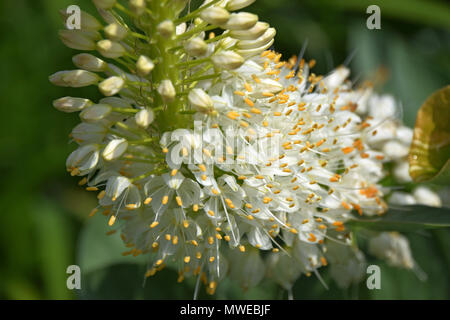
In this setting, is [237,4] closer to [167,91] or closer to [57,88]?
[167,91]

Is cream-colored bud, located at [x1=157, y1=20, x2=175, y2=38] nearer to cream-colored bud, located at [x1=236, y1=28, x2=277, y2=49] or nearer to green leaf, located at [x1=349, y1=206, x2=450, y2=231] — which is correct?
cream-colored bud, located at [x1=236, y1=28, x2=277, y2=49]

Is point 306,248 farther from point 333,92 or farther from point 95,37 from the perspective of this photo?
point 95,37

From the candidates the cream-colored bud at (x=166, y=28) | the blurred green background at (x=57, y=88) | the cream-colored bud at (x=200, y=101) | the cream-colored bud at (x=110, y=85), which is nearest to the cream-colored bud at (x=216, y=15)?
the cream-colored bud at (x=166, y=28)

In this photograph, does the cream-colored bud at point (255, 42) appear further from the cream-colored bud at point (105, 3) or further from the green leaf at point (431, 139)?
the green leaf at point (431, 139)

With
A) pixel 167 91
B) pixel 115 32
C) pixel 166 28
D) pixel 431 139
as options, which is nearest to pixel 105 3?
pixel 115 32

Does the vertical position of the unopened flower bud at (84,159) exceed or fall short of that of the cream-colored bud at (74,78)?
it falls short
